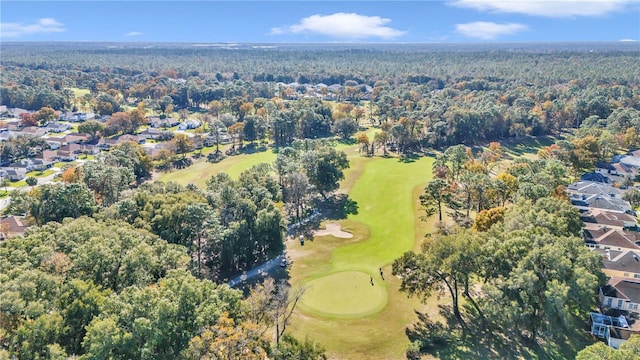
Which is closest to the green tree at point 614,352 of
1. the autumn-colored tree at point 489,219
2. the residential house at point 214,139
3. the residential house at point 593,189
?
the autumn-colored tree at point 489,219

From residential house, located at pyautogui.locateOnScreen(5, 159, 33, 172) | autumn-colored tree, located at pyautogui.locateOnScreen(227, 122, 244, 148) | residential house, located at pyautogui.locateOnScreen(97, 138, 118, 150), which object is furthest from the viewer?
autumn-colored tree, located at pyautogui.locateOnScreen(227, 122, 244, 148)

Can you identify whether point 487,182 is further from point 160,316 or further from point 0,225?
point 0,225

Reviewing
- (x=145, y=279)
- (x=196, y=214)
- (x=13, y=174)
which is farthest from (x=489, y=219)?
(x=13, y=174)

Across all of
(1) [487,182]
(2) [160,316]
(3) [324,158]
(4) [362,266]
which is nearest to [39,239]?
(2) [160,316]

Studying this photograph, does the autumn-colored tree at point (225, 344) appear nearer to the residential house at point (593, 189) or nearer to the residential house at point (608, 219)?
the residential house at point (608, 219)

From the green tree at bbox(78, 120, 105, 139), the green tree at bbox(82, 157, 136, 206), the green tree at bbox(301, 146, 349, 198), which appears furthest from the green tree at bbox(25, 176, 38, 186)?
the green tree at bbox(301, 146, 349, 198)

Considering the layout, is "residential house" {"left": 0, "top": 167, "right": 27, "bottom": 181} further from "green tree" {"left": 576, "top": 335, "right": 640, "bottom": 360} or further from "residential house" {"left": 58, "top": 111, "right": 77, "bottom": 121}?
"green tree" {"left": 576, "top": 335, "right": 640, "bottom": 360}
